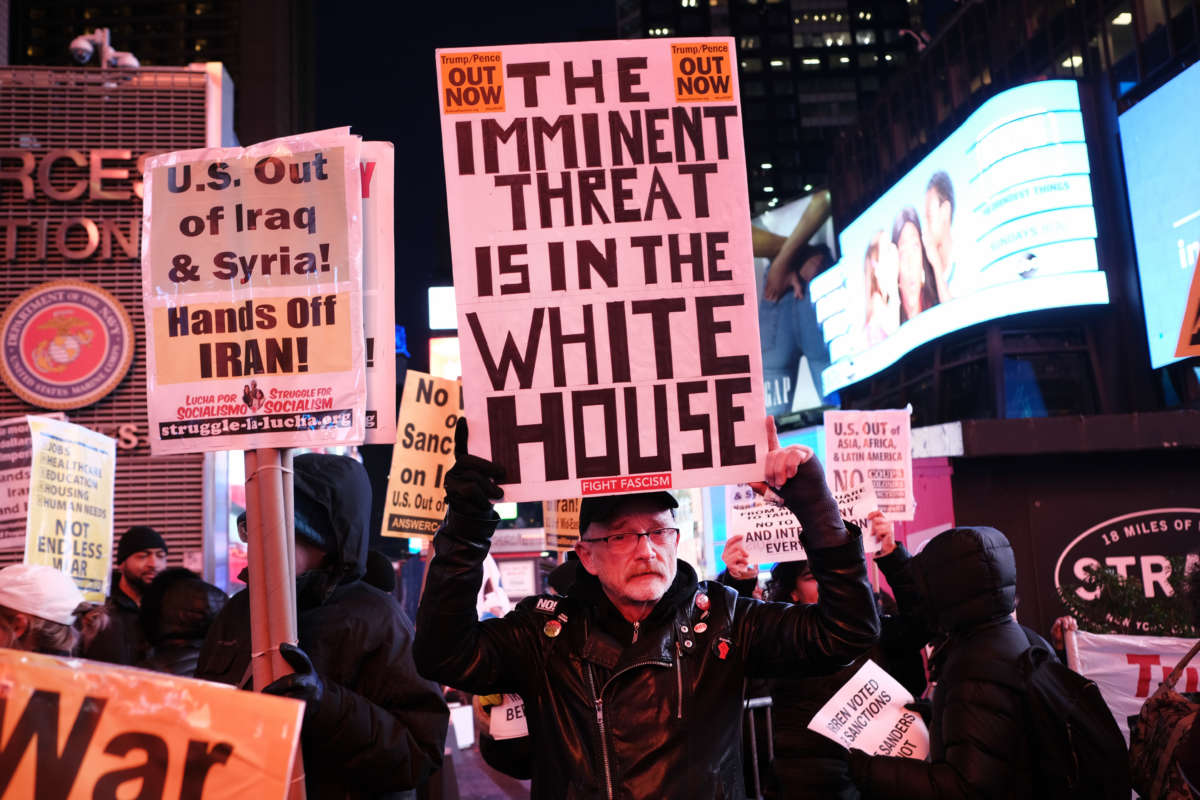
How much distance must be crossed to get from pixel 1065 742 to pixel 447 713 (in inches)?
81.2

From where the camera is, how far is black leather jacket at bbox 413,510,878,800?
3.01 metres

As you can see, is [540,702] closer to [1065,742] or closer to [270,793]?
[270,793]

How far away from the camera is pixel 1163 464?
13.0m

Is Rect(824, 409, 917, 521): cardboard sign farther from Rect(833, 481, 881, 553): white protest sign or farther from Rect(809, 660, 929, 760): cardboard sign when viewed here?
Rect(809, 660, 929, 760): cardboard sign

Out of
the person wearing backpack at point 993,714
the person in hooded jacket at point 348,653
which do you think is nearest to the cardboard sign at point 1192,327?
the person wearing backpack at point 993,714

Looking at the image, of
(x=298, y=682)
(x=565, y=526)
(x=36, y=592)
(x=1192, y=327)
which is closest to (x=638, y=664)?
(x=298, y=682)

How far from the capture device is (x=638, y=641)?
3135 mm

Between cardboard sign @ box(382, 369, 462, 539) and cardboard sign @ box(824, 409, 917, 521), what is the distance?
313cm

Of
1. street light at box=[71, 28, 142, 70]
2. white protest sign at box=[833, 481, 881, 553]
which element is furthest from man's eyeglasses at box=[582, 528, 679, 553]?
street light at box=[71, 28, 142, 70]

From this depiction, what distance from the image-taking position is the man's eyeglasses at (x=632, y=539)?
10.5 ft

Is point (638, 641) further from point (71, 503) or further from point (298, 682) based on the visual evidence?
point (71, 503)

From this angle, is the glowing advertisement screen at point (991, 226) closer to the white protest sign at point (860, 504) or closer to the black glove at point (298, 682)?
the white protest sign at point (860, 504)

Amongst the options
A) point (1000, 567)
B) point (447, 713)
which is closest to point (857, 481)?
point (1000, 567)

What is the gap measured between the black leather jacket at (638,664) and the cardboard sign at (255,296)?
583 millimetres
